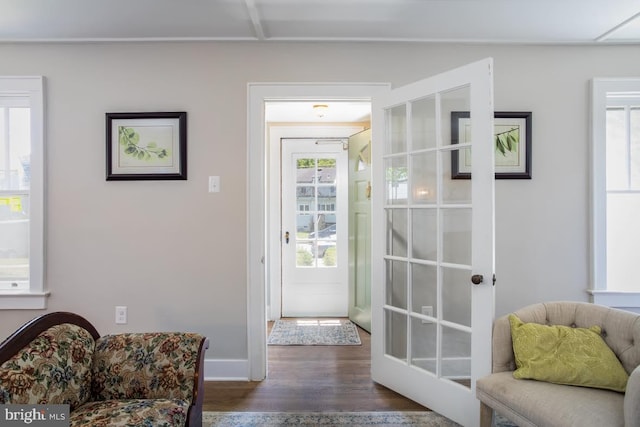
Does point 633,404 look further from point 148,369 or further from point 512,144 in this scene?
point 148,369

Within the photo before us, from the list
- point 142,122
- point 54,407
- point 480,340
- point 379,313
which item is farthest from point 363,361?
point 142,122

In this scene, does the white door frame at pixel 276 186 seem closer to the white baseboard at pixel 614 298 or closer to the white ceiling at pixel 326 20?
the white ceiling at pixel 326 20

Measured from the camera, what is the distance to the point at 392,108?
2.34 meters

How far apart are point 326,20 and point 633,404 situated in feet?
7.86

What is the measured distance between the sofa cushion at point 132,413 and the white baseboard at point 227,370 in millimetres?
974

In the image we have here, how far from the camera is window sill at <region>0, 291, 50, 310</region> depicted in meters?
2.46

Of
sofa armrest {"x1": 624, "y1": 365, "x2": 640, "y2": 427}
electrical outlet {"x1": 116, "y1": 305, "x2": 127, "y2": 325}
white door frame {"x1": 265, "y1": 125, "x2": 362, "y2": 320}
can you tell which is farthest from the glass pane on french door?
electrical outlet {"x1": 116, "y1": 305, "x2": 127, "y2": 325}

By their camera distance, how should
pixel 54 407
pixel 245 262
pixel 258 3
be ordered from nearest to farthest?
1. pixel 54 407
2. pixel 258 3
3. pixel 245 262

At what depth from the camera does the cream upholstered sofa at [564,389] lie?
1338mm

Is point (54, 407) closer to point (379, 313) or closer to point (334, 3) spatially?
point (379, 313)

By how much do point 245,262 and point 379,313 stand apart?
1004 mm

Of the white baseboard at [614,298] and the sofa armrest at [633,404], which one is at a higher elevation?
the white baseboard at [614,298]

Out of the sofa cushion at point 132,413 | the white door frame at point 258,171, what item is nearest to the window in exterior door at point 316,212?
the white door frame at point 258,171

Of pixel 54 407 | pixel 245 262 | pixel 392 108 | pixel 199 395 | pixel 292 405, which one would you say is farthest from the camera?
pixel 245 262
